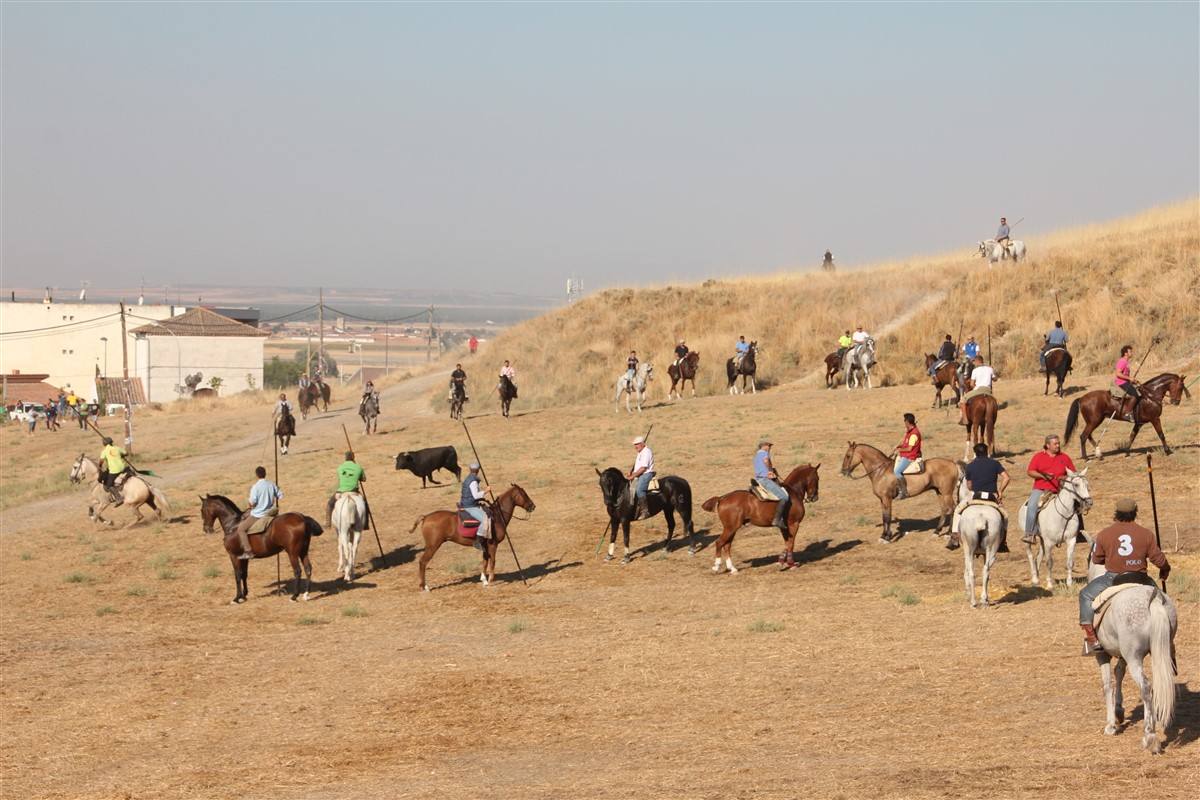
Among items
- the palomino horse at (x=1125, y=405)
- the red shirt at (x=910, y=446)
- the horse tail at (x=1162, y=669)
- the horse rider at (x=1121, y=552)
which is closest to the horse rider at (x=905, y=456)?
the red shirt at (x=910, y=446)

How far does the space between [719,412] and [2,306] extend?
112 m

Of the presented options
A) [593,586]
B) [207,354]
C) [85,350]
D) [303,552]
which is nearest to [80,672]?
[303,552]

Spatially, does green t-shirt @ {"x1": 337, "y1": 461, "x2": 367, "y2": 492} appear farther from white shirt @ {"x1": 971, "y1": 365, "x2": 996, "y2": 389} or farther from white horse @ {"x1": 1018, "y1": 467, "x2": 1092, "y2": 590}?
white shirt @ {"x1": 971, "y1": 365, "x2": 996, "y2": 389}

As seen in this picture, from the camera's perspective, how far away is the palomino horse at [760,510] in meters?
23.0

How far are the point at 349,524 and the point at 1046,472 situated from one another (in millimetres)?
12486

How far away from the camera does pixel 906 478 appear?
23922mm

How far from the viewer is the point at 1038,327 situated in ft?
170

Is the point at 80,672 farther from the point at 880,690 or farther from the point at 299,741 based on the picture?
the point at 880,690

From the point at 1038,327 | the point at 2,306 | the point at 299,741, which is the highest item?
the point at 2,306

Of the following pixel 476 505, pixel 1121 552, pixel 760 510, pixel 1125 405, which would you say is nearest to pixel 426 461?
pixel 476 505

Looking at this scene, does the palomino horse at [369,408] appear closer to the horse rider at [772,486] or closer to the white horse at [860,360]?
the white horse at [860,360]

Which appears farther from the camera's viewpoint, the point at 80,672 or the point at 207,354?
the point at 207,354

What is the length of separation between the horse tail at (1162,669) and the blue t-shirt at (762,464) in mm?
11365

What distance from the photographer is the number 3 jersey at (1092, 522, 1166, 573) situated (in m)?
12.0
